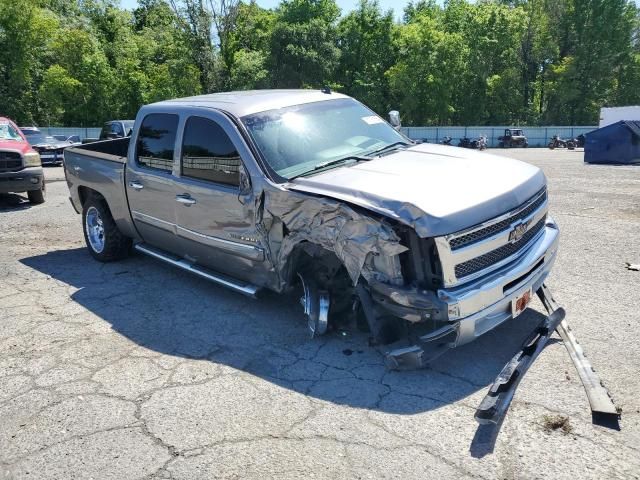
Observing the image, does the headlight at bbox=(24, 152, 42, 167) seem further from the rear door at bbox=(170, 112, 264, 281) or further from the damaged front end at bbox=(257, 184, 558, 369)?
the damaged front end at bbox=(257, 184, 558, 369)

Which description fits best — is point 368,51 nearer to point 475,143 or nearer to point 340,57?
point 340,57

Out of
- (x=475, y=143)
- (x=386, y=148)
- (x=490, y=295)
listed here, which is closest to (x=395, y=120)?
(x=386, y=148)

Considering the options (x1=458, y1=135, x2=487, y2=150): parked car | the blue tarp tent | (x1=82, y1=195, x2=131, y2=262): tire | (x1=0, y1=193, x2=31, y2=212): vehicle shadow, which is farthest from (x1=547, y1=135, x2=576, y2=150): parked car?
(x1=82, y1=195, x2=131, y2=262): tire

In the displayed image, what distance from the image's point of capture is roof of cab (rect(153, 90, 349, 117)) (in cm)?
501

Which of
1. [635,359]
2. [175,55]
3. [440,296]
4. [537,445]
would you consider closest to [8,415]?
[440,296]

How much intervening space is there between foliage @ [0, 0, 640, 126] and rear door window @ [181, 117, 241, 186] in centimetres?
3591

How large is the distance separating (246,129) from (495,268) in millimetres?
2387

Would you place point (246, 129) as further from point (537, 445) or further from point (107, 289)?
point (537, 445)

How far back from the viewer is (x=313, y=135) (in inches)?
194

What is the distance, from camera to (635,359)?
3910 mm

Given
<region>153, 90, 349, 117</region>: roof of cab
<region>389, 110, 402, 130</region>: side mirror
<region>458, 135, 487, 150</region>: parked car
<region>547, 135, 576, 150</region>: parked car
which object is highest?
<region>153, 90, 349, 117</region>: roof of cab

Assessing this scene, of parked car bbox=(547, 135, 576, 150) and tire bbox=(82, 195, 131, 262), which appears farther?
parked car bbox=(547, 135, 576, 150)

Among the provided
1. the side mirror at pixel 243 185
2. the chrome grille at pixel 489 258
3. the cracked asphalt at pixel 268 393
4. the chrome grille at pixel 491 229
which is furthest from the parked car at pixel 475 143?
the side mirror at pixel 243 185

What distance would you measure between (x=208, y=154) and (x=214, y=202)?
1.58 feet
